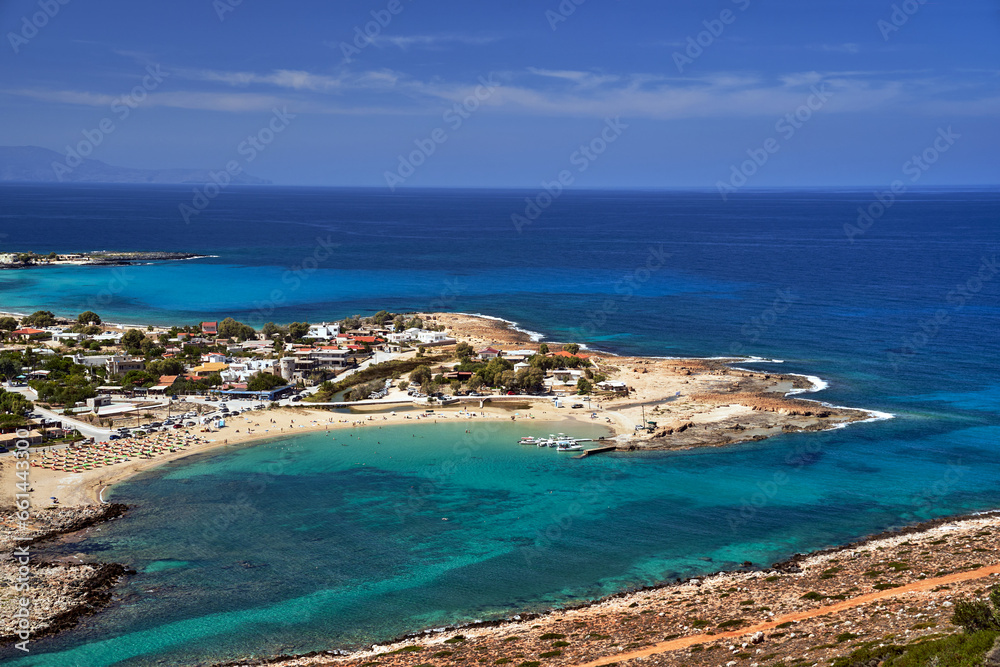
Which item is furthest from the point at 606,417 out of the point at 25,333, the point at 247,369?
the point at 25,333

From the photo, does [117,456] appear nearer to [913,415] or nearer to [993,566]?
[993,566]

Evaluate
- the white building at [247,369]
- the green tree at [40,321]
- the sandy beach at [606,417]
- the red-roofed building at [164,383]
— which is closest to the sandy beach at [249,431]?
the sandy beach at [606,417]

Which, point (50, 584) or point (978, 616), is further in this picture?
point (50, 584)

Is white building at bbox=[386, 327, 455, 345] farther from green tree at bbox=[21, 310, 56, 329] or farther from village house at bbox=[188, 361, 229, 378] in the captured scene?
green tree at bbox=[21, 310, 56, 329]

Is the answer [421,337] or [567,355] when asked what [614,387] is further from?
[421,337]

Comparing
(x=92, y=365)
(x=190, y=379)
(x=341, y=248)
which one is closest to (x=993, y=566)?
(x=190, y=379)

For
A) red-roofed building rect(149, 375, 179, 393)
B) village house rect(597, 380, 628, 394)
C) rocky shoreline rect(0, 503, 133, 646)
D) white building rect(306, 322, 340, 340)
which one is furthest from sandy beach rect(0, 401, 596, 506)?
white building rect(306, 322, 340, 340)
